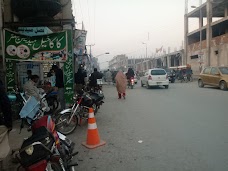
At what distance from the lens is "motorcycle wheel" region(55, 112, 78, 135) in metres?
6.43

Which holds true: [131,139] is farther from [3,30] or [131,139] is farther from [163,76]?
[163,76]

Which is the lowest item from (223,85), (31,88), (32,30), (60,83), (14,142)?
(14,142)

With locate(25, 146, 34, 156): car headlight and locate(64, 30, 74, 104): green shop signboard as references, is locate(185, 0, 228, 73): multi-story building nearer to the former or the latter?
locate(64, 30, 74, 104): green shop signboard

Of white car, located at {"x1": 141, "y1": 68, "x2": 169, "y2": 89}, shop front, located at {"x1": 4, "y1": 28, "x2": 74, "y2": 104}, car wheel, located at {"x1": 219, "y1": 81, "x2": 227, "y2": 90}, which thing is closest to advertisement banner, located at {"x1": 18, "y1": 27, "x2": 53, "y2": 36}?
shop front, located at {"x1": 4, "y1": 28, "x2": 74, "y2": 104}

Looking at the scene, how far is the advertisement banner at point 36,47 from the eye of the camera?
7.49 meters

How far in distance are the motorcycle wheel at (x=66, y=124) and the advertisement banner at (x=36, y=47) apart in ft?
7.02

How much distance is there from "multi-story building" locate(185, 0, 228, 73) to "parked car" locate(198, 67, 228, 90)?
11931mm

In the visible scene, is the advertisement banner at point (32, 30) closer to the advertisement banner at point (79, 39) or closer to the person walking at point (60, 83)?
the person walking at point (60, 83)

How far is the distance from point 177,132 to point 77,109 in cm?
288

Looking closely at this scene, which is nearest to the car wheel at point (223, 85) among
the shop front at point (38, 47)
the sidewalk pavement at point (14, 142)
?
the shop front at point (38, 47)

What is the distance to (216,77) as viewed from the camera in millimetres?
16984

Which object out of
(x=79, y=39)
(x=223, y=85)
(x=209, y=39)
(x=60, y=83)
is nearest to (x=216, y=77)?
(x=223, y=85)

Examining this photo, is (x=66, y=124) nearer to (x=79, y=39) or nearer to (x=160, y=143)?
(x=160, y=143)

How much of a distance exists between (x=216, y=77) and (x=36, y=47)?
44.9 feet
